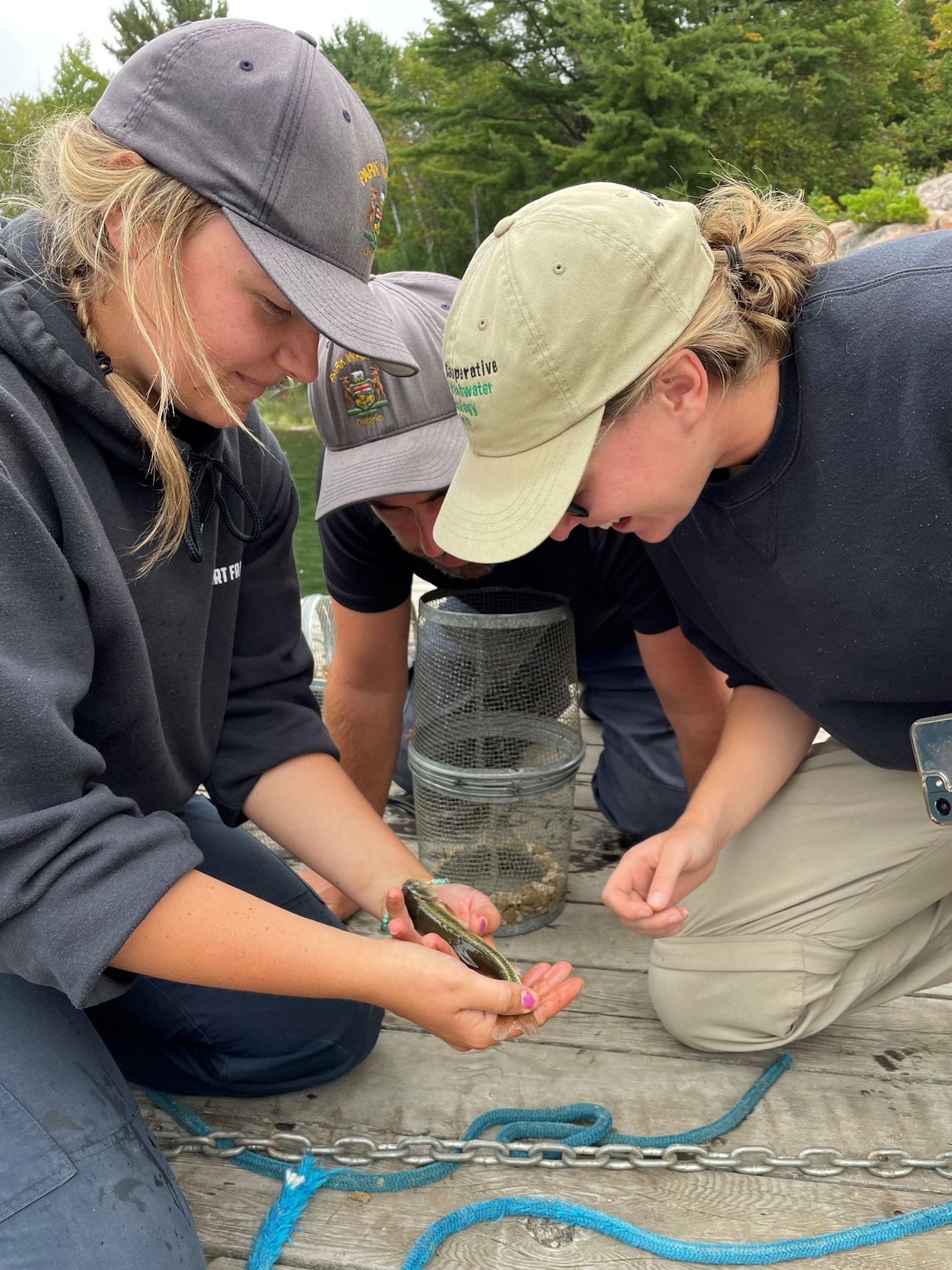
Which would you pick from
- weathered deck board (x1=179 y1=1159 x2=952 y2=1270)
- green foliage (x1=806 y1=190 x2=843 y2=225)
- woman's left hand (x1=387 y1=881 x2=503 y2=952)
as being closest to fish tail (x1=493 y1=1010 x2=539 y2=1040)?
woman's left hand (x1=387 y1=881 x2=503 y2=952)

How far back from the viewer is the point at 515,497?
1574 millimetres

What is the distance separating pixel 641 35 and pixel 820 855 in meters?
24.4

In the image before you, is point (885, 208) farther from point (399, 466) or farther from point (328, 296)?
point (328, 296)

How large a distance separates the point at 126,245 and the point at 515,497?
619 mm

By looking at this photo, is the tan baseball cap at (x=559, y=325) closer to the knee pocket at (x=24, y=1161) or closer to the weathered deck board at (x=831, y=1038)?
the knee pocket at (x=24, y=1161)

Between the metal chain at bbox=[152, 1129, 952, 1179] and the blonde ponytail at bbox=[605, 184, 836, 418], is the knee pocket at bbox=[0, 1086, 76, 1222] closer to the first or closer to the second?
the metal chain at bbox=[152, 1129, 952, 1179]

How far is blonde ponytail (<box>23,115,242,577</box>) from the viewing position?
4.84ft

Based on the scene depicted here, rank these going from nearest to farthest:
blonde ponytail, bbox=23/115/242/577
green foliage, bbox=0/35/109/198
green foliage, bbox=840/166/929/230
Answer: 1. blonde ponytail, bbox=23/115/242/577
2. green foliage, bbox=840/166/929/230
3. green foliage, bbox=0/35/109/198

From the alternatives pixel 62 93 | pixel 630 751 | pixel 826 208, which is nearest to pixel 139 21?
pixel 62 93

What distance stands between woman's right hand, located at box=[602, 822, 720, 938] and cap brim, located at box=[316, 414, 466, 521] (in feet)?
2.54

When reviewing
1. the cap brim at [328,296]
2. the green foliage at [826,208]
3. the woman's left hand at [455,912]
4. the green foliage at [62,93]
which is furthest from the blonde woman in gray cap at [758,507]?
the green foliage at [62,93]

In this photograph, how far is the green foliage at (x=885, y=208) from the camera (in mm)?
16500

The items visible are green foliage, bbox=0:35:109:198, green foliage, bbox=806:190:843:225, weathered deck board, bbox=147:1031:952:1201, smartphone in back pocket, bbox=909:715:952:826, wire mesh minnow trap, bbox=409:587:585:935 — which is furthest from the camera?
green foliage, bbox=0:35:109:198

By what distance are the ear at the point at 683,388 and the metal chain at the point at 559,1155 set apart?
113 centimetres
